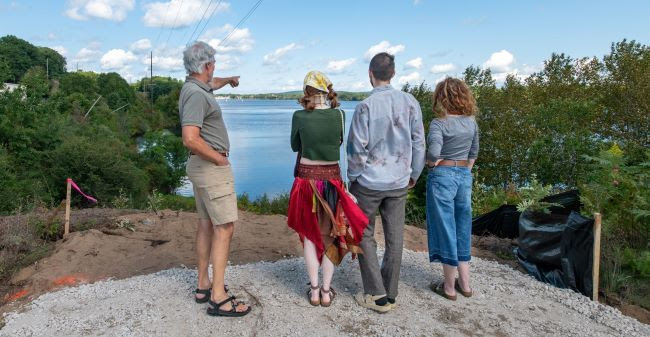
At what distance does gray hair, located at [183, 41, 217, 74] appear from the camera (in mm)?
3713

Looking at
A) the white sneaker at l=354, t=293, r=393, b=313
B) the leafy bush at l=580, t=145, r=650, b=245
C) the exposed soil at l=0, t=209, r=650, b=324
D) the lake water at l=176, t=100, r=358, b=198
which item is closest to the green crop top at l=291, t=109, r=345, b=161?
the white sneaker at l=354, t=293, r=393, b=313

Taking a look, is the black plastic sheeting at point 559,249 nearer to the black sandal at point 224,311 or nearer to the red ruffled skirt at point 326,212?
the red ruffled skirt at point 326,212

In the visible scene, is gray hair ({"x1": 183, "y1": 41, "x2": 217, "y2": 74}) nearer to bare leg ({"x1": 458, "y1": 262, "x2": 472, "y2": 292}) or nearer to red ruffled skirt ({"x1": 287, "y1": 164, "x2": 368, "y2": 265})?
red ruffled skirt ({"x1": 287, "y1": 164, "x2": 368, "y2": 265})

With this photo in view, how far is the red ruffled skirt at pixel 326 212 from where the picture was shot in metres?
3.93

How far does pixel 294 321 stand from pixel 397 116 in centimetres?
180

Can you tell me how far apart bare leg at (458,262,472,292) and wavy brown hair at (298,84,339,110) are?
6.14ft

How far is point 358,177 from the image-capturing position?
13.1 feet

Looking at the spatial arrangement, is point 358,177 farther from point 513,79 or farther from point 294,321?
point 513,79

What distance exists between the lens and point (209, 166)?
12.6 ft

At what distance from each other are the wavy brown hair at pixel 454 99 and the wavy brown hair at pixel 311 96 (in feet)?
3.08

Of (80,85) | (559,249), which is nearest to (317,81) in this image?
(559,249)

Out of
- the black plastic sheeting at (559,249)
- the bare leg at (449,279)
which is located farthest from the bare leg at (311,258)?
the black plastic sheeting at (559,249)

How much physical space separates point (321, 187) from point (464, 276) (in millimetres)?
1638

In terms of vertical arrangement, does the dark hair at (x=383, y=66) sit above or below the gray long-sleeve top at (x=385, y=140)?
above
